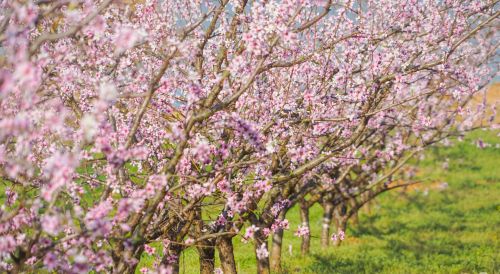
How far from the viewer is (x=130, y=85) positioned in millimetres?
6285

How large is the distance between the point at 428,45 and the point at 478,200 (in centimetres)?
1899

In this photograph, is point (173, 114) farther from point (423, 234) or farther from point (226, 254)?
point (423, 234)

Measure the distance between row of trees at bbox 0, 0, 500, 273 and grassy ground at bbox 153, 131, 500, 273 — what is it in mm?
1079

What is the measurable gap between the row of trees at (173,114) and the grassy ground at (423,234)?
108cm

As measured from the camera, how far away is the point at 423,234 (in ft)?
63.0

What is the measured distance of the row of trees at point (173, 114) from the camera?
14.5 feet

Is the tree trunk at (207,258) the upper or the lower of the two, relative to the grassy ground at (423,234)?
lower

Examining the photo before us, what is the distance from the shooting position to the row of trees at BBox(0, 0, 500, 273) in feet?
14.5

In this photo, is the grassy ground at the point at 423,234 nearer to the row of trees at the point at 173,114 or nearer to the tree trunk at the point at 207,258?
the tree trunk at the point at 207,258

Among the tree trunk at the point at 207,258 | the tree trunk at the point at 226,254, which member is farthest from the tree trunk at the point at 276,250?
the tree trunk at the point at 207,258

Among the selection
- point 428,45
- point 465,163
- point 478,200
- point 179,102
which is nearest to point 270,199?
point 179,102

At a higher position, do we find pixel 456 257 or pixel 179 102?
pixel 179 102

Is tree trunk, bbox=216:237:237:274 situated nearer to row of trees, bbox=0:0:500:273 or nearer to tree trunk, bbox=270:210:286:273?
row of trees, bbox=0:0:500:273

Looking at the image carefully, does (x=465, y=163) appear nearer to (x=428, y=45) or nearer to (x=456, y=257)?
(x=456, y=257)
